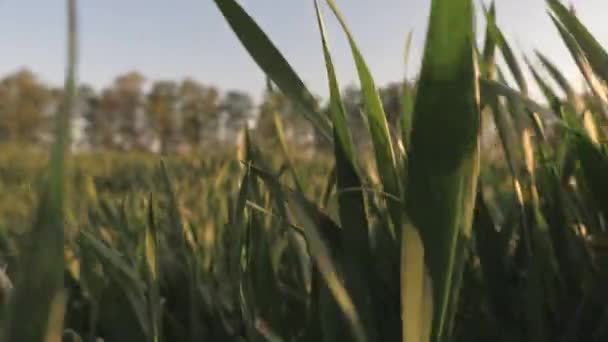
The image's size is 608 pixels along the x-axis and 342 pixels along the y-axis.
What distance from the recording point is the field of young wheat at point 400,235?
0.74ft

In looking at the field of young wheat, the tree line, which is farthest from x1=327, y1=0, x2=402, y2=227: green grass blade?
the tree line

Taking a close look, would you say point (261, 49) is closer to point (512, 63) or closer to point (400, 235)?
point (400, 235)

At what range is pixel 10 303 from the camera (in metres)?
0.17

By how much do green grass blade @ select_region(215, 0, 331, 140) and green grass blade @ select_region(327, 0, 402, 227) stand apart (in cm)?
3

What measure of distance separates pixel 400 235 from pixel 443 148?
8 centimetres

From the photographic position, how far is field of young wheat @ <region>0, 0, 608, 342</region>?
22 cm

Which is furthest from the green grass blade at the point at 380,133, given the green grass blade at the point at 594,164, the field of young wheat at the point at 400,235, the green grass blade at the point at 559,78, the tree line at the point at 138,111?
the tree line at the point at 138,111

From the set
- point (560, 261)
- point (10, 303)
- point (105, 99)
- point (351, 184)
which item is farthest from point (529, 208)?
point (105, 99)

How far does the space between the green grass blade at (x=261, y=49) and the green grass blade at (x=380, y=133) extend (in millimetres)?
29

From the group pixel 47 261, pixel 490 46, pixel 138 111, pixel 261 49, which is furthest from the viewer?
pixel 138 111

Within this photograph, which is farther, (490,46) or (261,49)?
(490,46)

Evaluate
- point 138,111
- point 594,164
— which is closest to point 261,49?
point 594,164

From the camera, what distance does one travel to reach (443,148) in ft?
0.77

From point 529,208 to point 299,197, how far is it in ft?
0.52
